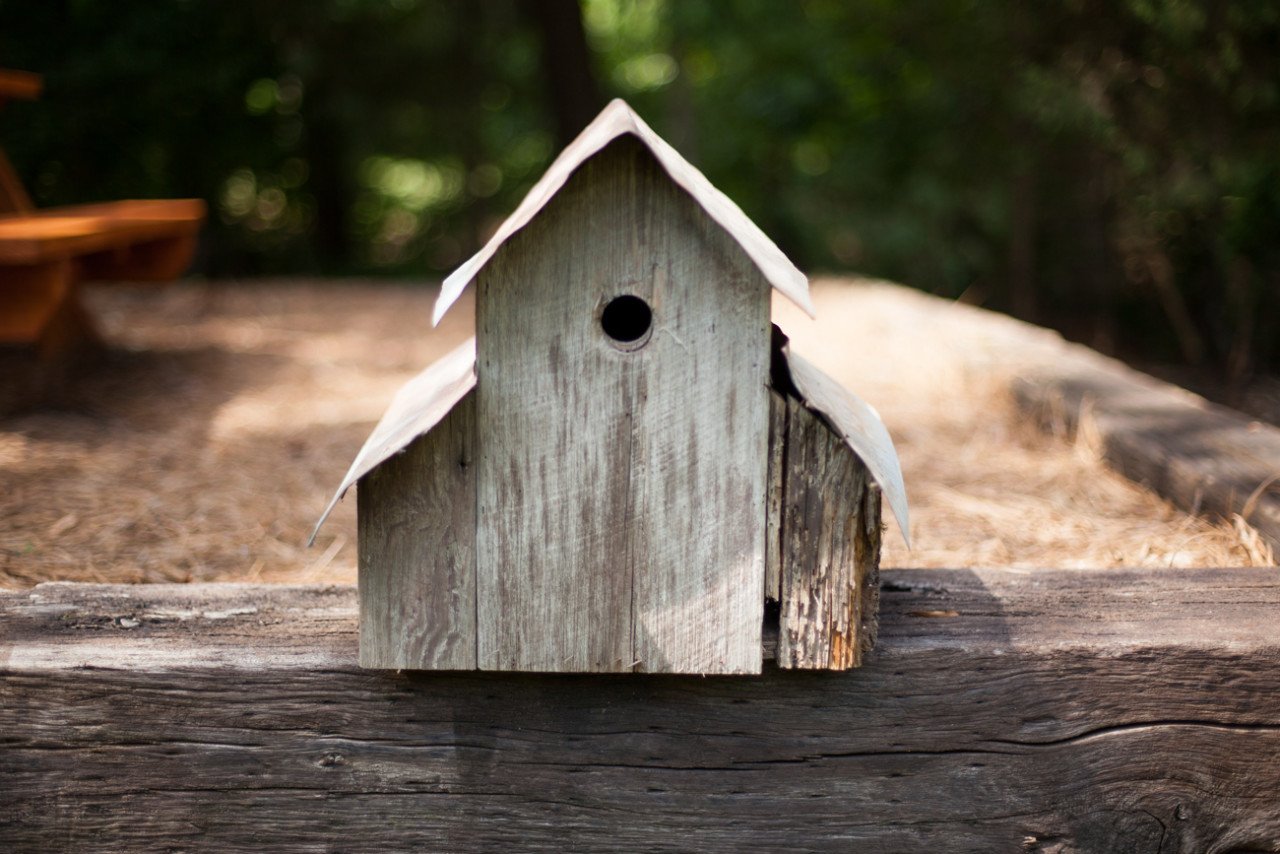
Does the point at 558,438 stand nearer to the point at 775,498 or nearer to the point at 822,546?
the point at 775,498

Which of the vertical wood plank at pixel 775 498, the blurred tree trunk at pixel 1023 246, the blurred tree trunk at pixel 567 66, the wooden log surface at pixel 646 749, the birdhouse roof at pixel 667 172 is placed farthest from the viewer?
the blurred tree trunk at pixel 1023 246

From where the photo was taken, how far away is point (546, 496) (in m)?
1.70

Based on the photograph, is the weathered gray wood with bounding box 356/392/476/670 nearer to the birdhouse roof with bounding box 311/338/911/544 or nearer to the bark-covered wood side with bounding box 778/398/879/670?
the birdhouse roof with bounding box 311/338/911/544

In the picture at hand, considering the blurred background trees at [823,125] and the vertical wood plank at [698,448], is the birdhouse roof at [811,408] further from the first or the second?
the blurred background trees at [823,125]

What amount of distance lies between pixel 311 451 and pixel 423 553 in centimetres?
240

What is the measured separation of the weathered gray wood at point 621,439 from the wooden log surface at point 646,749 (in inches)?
6.0

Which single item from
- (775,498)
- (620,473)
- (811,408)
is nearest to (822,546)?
(775,498)

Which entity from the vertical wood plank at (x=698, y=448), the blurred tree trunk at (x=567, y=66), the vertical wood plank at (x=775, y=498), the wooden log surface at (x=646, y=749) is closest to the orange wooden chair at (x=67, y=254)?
the wooden log surface at (x=646, y=749)

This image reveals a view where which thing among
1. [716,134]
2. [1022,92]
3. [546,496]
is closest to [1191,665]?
[546,496]

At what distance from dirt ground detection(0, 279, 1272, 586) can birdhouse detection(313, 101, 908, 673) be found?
110 centimetres

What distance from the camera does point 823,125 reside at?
436 inches

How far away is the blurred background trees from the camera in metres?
6.42

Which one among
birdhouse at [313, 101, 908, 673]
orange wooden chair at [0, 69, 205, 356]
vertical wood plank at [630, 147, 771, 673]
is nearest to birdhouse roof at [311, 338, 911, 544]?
A: birdhouse at [313, 101, 908, 673]

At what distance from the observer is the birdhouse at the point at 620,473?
164 cm
